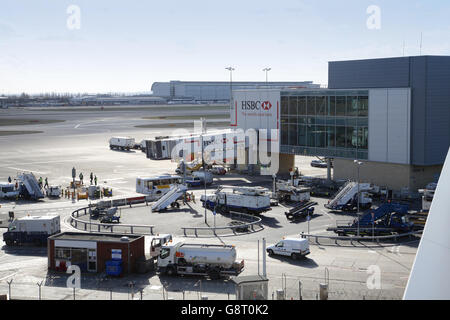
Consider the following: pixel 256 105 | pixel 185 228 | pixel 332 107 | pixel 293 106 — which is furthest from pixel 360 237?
pixel 256 105

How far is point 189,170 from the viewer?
72375mm

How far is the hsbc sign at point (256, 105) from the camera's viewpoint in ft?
233

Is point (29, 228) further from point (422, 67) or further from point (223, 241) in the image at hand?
point (422, 67)

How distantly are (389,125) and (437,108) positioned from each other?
480cm

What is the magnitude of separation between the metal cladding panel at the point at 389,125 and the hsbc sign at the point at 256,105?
15293 mm

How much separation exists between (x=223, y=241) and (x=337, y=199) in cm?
1472

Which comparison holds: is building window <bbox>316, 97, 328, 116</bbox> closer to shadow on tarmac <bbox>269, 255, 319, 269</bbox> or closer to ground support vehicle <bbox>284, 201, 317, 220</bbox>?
ground support vehicle <bbox>284, 201, 317, 220</bbox>

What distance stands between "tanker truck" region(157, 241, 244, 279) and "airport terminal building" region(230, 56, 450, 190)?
31905mm

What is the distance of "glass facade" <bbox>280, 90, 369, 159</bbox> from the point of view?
60.7 m

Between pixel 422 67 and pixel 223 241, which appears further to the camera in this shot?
pixel 422 67
